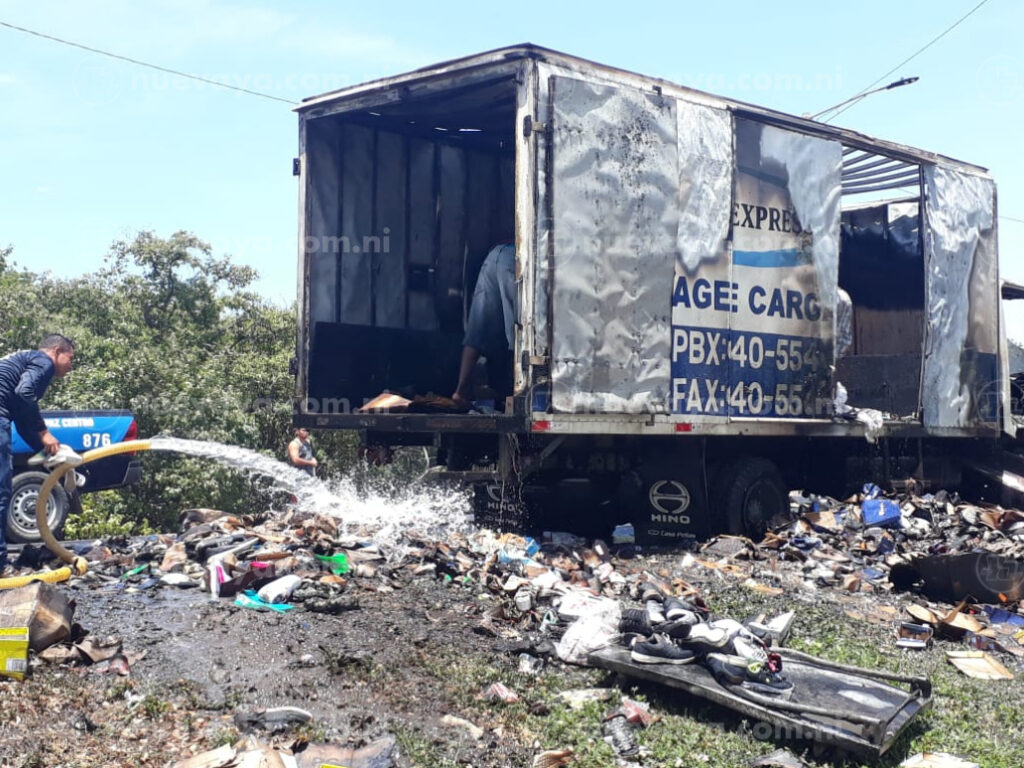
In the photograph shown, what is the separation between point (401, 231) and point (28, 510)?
4.17 metres

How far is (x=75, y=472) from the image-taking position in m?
9.05

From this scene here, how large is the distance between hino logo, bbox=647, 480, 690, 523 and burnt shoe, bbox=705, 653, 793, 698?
10.7 ft

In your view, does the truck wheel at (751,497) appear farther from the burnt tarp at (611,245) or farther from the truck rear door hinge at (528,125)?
the truck rear door hinge at (528,125)

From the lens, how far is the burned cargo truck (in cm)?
657

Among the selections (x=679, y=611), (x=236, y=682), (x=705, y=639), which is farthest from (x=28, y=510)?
(x=705, y=639)

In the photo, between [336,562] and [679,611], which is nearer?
[679,611]

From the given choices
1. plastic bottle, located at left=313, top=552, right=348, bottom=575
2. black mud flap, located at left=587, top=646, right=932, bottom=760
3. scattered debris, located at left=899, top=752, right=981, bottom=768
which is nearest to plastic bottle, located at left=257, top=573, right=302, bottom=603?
plastic bottle, located at left=313, top=552, right=348, bottom=575

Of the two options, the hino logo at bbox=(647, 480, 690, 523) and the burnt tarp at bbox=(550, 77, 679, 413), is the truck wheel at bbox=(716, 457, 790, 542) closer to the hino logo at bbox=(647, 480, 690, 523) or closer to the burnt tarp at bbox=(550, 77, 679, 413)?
the hino logo at bbox=(647, 480, 690, 523)

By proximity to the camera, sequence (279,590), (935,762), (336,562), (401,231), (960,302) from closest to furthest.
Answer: (935,762) < (279,590) < (336,562) < (401,231) < (960,302)

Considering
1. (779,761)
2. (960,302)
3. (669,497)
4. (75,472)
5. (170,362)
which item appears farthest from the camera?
(170,362)

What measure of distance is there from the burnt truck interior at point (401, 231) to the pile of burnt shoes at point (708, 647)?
3792 millimetres

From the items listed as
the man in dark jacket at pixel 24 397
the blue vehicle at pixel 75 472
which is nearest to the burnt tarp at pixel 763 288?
the man in dark jacket at pixel 24 397

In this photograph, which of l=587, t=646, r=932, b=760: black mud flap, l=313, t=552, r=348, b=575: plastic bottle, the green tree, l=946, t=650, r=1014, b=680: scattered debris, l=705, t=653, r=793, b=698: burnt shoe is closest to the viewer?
l=587, t=646, r=932, b=760: black mud flap

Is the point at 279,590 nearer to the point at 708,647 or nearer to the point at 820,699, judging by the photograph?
Result: the point at 708,647
